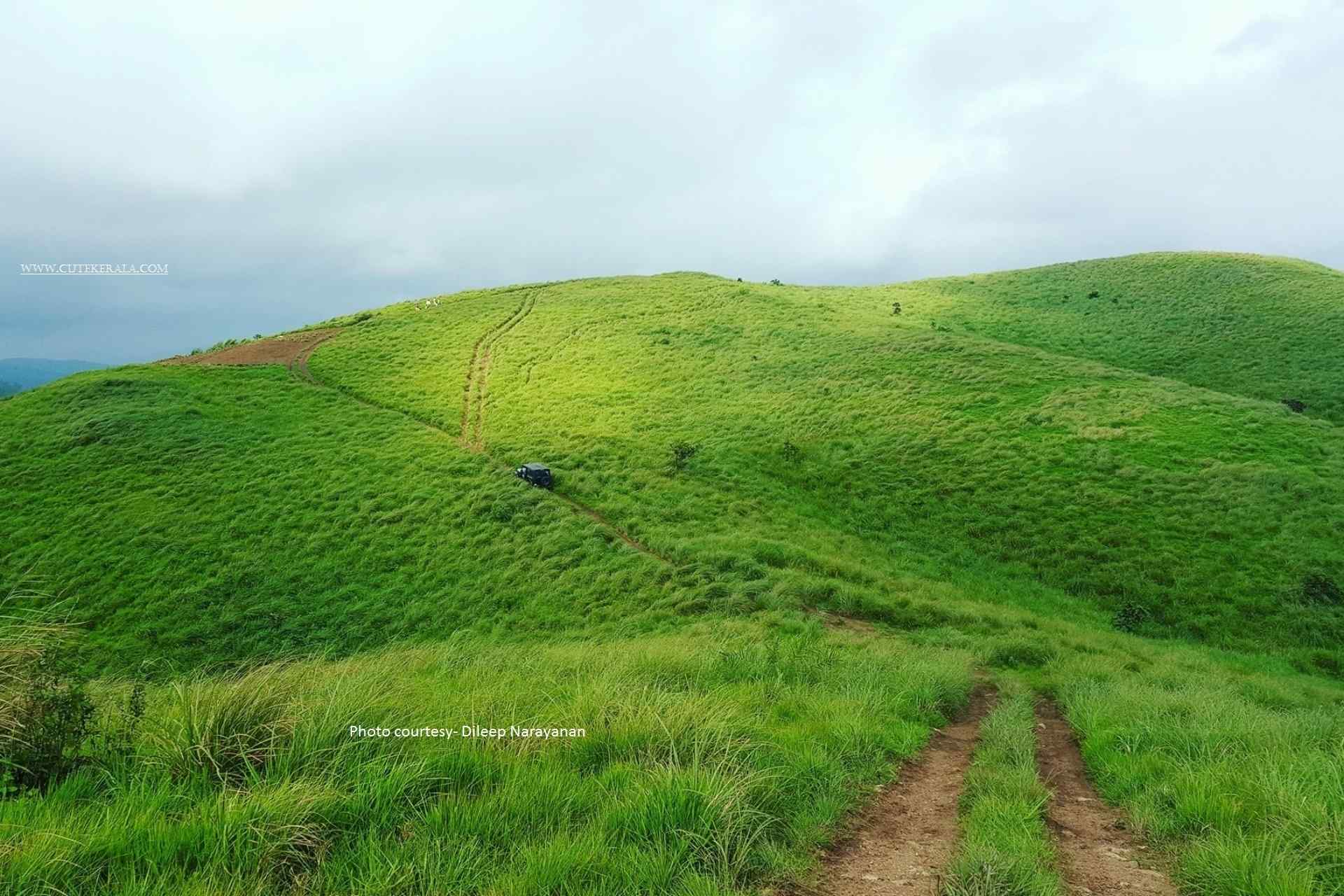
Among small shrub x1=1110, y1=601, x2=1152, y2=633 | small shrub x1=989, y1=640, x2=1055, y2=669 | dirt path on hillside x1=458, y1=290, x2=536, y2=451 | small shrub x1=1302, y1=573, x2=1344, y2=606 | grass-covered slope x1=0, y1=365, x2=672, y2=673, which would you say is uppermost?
dirt path on hillside x1=458, y1=290, x2=536, y2=451

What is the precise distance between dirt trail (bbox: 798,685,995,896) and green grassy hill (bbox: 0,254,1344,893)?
0.25 meters

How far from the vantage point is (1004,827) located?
5.11 metres

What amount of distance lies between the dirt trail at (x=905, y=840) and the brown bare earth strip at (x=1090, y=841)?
0.82 meters

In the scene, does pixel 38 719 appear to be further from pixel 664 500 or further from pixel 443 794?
pixel 664 500

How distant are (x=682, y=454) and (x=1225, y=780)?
1058 inches

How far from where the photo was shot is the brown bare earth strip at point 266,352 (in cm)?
4991

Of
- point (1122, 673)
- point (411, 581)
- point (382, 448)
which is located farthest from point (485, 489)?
point (1122, 673)

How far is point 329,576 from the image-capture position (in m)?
23.0

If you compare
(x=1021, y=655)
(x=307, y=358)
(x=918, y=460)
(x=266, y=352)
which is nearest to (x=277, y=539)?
(x=1021, y=655)

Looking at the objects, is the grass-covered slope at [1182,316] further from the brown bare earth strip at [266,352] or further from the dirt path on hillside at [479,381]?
the brown bare earth strip at [266,352]

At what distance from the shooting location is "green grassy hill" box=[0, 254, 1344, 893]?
14.8 ft

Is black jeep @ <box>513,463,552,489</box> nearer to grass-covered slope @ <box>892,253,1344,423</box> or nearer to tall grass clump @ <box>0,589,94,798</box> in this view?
tall grass clump @ <box>0,589,94,798</box>

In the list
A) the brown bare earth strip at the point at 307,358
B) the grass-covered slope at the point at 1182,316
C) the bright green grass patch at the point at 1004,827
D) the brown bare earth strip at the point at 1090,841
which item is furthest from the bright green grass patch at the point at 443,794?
the grass-covered slope at the point at 1182,316

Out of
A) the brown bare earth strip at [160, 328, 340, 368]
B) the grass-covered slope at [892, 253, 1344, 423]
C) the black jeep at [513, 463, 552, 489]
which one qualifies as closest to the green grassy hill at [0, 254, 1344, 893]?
the grass-covered slope at [892, 253, 1344, 423]
